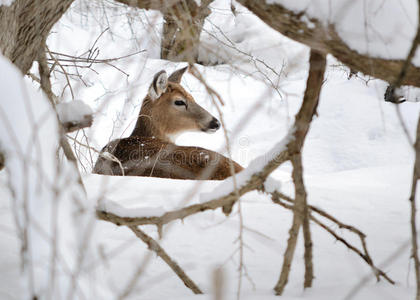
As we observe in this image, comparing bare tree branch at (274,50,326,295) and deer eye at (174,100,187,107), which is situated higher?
deer eye at (174,100,187,107)

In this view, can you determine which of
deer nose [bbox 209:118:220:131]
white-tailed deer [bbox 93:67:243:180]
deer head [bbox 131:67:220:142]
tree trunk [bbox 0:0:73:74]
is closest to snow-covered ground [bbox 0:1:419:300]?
tree trunk [bbox 0:0:73:74]

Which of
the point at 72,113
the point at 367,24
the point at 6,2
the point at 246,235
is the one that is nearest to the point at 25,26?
the point at 6,2

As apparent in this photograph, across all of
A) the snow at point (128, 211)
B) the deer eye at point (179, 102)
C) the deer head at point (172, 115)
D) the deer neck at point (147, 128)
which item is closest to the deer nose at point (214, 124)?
the deer head at point (172, 115)

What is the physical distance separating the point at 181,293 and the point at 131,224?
332 millimetres

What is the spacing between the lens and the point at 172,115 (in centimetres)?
622

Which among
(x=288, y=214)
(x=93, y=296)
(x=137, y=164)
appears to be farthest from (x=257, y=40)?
(x=93, y=296)

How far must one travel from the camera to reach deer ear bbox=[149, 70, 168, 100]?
5.63 metres

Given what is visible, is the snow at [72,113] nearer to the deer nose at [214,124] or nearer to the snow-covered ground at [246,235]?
the snow-covered ground at [246,235]

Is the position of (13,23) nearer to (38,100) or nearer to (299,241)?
(38,100)

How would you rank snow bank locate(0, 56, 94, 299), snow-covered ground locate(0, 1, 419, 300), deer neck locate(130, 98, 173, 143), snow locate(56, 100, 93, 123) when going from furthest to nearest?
1. deer neck locate(130, 98, 173, 143)
2. snow-covered ground locate(0, 1, 419, 300)
3. snow locate(56, 100, 93, 123)
4. snow bank locate(0, 56, 94, 299)

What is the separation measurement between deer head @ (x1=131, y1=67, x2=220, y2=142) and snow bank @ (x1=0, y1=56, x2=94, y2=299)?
442 centimetres

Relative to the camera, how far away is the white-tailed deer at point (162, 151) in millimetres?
4570

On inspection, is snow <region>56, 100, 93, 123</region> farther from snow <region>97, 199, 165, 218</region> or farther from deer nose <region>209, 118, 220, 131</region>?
deer nose <region>209, 118, 220, 131</region>

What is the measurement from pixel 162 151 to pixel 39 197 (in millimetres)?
3291
